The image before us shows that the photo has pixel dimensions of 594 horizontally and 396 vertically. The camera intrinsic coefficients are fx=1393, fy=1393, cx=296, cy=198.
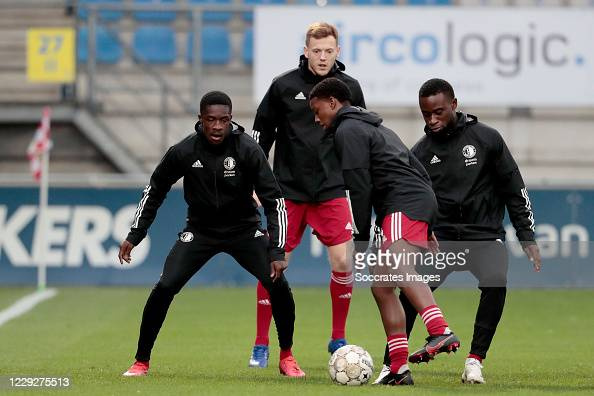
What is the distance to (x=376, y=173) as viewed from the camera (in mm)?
9258

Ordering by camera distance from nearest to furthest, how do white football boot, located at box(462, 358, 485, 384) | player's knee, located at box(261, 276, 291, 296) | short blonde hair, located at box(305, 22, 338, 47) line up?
white football boot, located at box(462, 358, 485, 384) < player's knee, located at box(261, 276, 291, 296) < short blonde hair, located at box(305, 22, 338, 47)

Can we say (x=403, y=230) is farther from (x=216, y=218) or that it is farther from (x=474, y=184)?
(x=216, y=218)

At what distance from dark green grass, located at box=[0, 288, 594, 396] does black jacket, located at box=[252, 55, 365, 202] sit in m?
1.41

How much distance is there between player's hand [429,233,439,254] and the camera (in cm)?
966

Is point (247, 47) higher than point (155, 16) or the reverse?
the reverse

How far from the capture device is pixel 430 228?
371 inches

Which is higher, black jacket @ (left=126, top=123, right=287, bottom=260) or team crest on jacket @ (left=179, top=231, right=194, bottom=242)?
black jacket @ (left=126, top=123, right=287, bottom=260)

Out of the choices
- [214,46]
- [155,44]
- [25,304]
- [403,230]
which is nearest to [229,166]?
[403,230]

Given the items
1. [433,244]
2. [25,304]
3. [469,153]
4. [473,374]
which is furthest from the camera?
[25,304]

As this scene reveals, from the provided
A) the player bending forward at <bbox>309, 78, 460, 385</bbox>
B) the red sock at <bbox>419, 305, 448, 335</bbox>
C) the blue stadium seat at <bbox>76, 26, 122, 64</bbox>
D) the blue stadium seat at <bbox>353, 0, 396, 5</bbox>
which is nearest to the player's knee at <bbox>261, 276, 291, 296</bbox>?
the player bending forward at <bbox>309, 78, 460, 385</bbox>

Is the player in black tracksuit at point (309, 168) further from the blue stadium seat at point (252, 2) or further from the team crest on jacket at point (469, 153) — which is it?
the blue stadium seat at point (252, 2)

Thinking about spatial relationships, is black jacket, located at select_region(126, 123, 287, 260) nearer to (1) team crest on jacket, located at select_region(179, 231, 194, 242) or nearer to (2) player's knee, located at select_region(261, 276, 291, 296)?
(1) team crest on jacket, located at select_region(179, 231, 194, 242)

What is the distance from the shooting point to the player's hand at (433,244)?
9661 millimetres

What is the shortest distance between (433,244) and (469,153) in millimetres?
702
